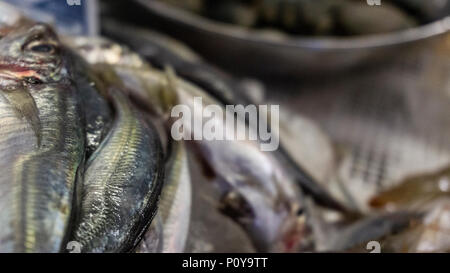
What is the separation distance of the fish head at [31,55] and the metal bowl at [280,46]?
3.21ft

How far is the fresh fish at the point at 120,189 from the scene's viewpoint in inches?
24.3

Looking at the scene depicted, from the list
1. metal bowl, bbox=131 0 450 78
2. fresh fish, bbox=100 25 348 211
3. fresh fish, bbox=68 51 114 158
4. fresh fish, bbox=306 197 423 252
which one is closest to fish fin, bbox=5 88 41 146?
fresh fish, bbox=68 51 114 158

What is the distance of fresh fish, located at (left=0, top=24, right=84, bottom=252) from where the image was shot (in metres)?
0.53

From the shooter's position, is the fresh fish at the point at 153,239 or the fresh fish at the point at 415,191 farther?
the fresh fish at the point at 415,191

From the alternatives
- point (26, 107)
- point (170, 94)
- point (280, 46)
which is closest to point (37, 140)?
point (26, 107)

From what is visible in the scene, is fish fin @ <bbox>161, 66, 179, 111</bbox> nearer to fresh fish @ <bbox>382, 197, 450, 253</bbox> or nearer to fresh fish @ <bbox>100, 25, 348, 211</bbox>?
fresh fish @ <bbox>100, 25, 348, 211</bbox>

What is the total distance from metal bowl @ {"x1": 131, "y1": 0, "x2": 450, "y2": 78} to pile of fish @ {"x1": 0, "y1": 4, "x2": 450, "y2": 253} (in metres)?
0.44

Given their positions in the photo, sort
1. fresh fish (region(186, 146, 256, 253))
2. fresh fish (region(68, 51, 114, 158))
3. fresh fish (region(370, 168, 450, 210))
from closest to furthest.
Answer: fresh fish (region(68, 51, 114, 158)), fresh fish (region(186, 146, 256, 253)), fresh fish (region(370, 168, 450, 210))

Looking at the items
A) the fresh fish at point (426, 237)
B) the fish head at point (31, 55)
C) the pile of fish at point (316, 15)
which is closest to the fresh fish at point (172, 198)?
the fish head at point (31, 55)

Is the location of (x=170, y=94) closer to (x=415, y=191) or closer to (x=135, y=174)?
(x=135, y=174)

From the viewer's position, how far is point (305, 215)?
1042 millimetres

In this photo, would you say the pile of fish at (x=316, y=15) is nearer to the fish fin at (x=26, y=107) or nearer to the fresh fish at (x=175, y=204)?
the fresh fish at (x=175, y=204)

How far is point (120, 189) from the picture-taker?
0.67 meters
